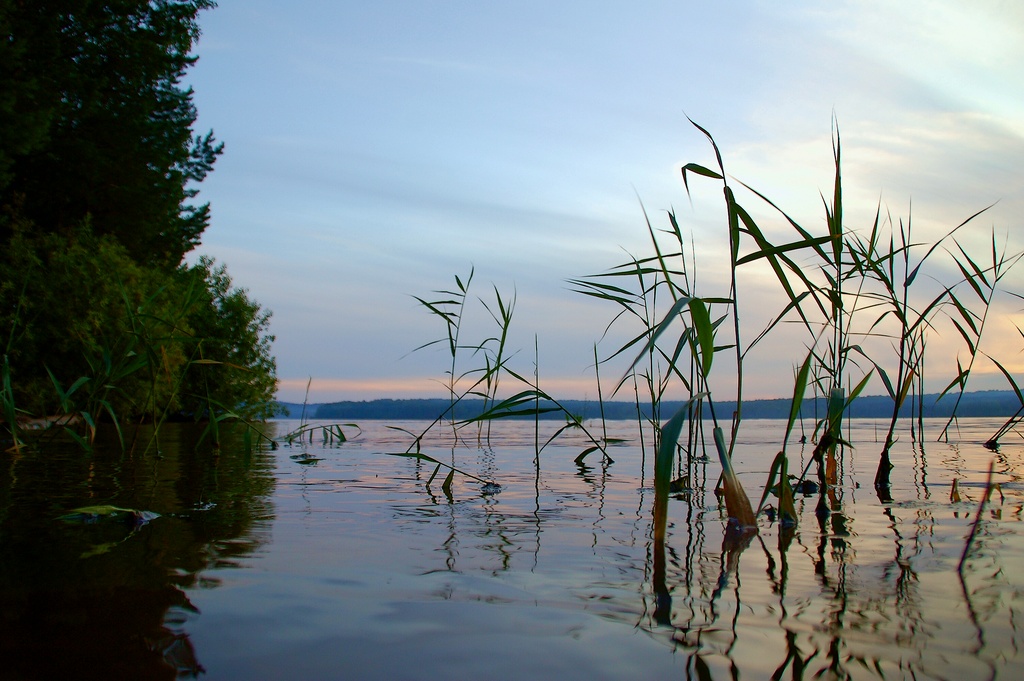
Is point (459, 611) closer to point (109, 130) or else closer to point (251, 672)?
point (251, 672)

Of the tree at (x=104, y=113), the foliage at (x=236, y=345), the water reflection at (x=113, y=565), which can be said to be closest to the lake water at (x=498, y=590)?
the water reflection at (x=113, y=565)

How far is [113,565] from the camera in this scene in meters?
1.81

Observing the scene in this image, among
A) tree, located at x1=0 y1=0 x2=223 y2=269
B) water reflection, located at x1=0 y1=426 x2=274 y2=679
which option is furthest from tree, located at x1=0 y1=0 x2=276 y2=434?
water reflection, located at x1=0 y1=426 x2=274 y2=679

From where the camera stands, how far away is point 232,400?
31688mm

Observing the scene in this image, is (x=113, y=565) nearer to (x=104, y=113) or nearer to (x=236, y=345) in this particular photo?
(x=104, y=113)

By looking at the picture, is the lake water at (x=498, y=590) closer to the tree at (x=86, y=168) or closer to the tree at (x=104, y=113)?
the tree at (x=86, y=168)

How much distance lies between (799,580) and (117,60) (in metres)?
23.9

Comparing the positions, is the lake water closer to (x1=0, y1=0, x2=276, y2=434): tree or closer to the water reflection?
the water reflection

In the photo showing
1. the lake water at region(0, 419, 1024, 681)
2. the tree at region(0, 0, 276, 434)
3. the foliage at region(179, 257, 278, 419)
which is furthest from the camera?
the foliage at region(179, 257, 278, 419)

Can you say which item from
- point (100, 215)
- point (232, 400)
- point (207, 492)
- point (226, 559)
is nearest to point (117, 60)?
point (100, 215)

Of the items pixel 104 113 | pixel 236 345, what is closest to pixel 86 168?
pixel 104 113

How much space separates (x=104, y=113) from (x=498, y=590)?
22799 mm

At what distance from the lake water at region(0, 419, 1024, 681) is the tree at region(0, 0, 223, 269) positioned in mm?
18184

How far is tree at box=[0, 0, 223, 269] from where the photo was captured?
60.3 feet
